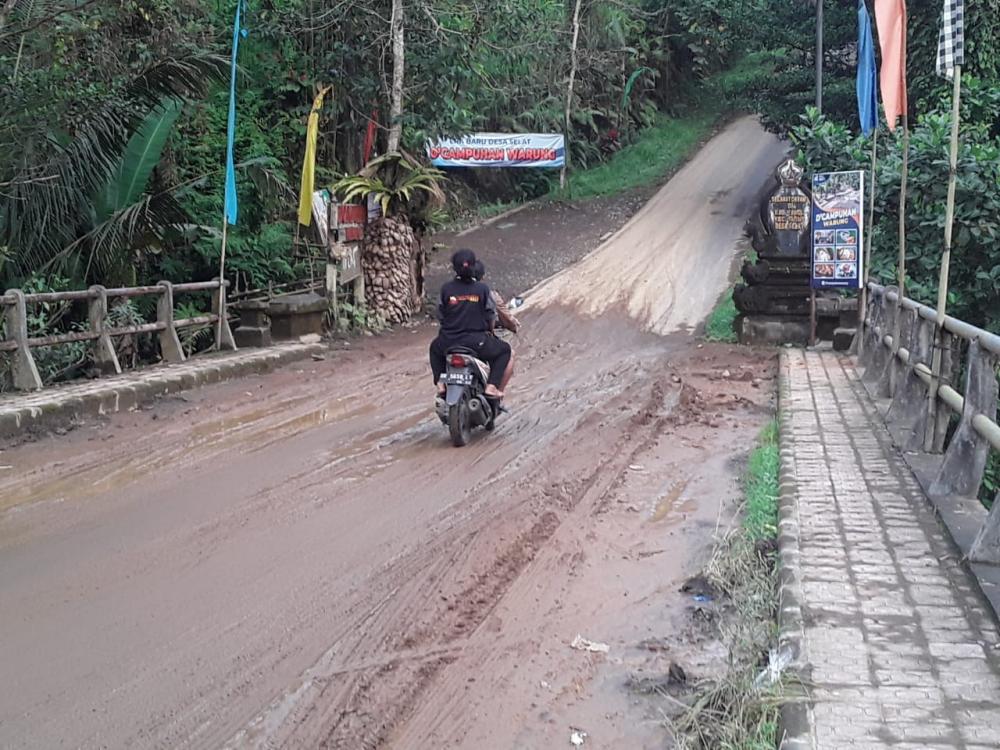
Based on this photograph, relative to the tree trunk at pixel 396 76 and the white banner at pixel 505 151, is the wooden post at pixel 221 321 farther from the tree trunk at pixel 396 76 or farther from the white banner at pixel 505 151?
the white banner at pixel 505 151

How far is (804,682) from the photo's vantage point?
4.11 metres

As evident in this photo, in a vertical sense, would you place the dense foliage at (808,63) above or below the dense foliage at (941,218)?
above

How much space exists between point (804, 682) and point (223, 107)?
17813 millimetres

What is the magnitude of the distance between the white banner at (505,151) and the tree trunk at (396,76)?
12.1 m

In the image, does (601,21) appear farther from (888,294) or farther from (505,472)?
(505,472)

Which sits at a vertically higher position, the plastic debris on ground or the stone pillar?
the stone pillar

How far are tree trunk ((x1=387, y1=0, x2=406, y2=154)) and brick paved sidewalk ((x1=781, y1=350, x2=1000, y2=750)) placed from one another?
38.0 feet

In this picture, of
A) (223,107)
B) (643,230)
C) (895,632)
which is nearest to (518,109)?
(643,230)

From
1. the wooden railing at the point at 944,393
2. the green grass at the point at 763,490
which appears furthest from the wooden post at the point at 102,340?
the wooden railing at the point at 944,393

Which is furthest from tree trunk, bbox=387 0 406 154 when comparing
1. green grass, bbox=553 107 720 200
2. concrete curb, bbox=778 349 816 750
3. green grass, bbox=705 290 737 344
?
green grass, bbox=553 107 720 200

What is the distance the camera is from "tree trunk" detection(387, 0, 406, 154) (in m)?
17.4

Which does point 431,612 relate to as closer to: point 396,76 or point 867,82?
point 867,82

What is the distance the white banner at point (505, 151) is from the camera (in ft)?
99.4

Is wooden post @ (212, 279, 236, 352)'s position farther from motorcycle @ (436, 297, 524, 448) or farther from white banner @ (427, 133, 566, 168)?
white banner @ (427, 133, 566, 168)
